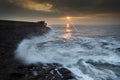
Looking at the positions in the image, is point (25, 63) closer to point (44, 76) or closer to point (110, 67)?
point (44, 76)

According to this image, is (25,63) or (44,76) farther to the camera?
(25,63)

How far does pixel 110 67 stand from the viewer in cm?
1359

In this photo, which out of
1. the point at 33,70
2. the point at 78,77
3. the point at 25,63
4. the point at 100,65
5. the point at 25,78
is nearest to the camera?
the point at 25,78

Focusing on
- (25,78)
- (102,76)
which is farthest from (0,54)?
(102,76)

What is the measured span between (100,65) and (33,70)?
703 centimetres

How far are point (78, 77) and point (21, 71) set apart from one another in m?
4.45

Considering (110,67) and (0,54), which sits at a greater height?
(0,54)

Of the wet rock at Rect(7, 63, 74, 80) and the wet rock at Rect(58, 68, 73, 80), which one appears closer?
the wet rock at Rect(7, 63, 74, 80)

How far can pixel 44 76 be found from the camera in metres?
10.1

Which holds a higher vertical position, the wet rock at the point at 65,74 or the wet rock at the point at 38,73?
the wet rock at the point at 38,73

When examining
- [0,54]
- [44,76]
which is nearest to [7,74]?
[44,76]

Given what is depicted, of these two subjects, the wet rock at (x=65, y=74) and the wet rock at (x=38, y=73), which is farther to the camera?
the wet rock at (x=65, y=74)

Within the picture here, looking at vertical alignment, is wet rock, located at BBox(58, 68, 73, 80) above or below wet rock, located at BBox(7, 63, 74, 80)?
below

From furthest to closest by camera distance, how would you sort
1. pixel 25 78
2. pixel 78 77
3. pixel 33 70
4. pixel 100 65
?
pixel 100 65 < pixel 33 70 < pixel 78 77 < pixel 25 78
